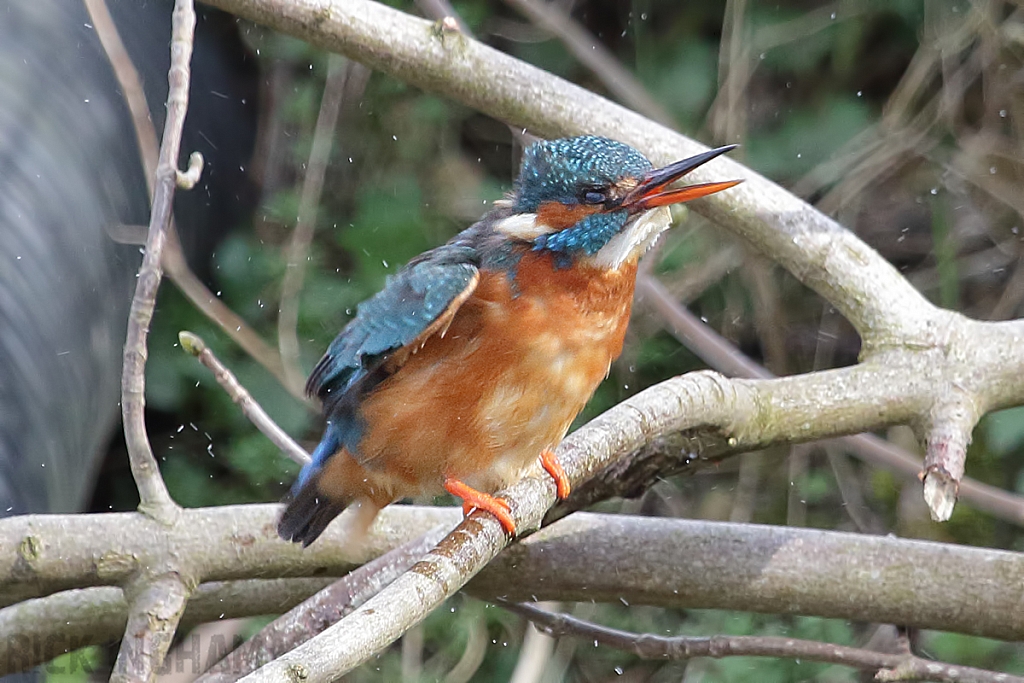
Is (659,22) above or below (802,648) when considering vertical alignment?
above

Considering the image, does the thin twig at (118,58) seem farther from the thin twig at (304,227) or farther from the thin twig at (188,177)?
the thin twig at (304,227)

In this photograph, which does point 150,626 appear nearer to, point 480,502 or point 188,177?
point 480,502

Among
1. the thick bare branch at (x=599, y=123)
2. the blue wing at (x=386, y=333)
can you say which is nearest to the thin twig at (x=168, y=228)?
the thick bare branch at (x=599, y=123)

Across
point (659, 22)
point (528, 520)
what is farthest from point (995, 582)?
point (659, 22)

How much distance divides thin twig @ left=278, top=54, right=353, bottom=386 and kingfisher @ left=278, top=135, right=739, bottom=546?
1701 mm

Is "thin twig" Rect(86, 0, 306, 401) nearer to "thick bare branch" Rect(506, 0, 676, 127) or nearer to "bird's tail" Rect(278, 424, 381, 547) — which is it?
"bird's tail" Rect(278, 424, 381, 547)

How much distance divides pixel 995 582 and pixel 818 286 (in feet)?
2.20

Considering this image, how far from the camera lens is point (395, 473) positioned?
7.20ft

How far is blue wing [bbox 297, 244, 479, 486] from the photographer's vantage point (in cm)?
201

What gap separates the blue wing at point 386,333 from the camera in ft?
6.61

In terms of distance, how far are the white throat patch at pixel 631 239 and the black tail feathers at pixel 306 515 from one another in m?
0.65

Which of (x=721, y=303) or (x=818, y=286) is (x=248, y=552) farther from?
(x=721, y=303)

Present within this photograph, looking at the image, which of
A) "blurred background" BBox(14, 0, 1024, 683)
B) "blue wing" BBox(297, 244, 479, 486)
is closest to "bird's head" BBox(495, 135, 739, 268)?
"blue wing" BBox(297, 244, 479, 486)

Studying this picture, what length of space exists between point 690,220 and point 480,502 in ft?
7.39
